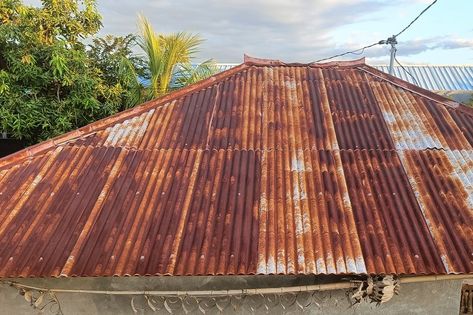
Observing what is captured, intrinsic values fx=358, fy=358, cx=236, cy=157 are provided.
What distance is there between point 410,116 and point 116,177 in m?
4.77

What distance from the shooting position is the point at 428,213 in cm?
433

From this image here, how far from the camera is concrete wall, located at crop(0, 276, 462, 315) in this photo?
4.32 meters

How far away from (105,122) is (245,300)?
3607 mm

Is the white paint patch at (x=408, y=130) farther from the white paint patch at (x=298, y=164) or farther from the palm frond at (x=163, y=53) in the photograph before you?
the palm frond at (x=163, y=53)

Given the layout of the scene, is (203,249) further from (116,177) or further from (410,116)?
(410,116)

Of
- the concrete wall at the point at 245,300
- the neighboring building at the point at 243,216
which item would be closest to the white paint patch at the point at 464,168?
the neighboring building at the point at 243,216

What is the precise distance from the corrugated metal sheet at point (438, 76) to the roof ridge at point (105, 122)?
1303cm

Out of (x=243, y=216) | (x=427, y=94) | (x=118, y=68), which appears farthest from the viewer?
(x=118, y=68)

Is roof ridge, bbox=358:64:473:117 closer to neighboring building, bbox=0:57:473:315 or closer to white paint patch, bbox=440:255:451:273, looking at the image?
neighboring building, bbox=0:57:473:315

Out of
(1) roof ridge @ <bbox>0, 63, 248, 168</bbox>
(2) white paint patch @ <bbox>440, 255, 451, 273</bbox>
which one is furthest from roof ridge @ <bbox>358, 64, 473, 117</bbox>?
(2) white paint patch @ <bbox>440, 255, 451, 273</bbox>

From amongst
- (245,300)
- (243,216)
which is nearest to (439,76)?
(243,216)

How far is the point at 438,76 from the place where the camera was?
19609mm

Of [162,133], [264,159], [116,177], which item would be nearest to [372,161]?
[264,159]

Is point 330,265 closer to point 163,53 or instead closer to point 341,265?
point 341,265
